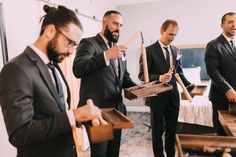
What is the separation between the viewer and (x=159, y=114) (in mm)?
2445

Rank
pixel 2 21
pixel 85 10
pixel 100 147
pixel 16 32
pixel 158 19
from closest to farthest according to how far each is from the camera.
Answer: pixel 100 147, pixel 2 21, pixel 16 32, pixel 85 10, pixel 158 19

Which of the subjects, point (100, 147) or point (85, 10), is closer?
point (100, 147)

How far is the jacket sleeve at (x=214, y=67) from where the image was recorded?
6.80ft

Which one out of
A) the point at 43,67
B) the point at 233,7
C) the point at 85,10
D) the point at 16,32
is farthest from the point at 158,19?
the point at 43,67

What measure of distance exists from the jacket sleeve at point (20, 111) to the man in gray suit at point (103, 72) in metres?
0.72

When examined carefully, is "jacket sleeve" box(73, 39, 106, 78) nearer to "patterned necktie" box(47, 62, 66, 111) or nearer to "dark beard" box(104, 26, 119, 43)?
"dark beard" box(104, 26, 119, 43)

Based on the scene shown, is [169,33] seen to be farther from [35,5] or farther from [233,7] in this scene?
[233,7]

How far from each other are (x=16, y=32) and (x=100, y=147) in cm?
127

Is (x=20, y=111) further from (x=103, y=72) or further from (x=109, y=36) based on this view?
(x=109, y=36)

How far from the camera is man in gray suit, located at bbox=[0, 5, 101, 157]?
87cm

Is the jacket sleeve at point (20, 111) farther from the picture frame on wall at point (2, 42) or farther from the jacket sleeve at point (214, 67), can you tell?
the jacket sleeve at point (214, 67)

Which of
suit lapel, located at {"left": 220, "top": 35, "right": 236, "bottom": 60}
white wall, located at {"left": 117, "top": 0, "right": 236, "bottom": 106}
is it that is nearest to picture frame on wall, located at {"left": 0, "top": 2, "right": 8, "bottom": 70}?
suit lapel, located at {"left": 220, "top": 35, "right": 236, "bottom": 60}

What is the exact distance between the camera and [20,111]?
86 cm

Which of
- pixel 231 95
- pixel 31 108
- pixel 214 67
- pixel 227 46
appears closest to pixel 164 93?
pixel 214 67
